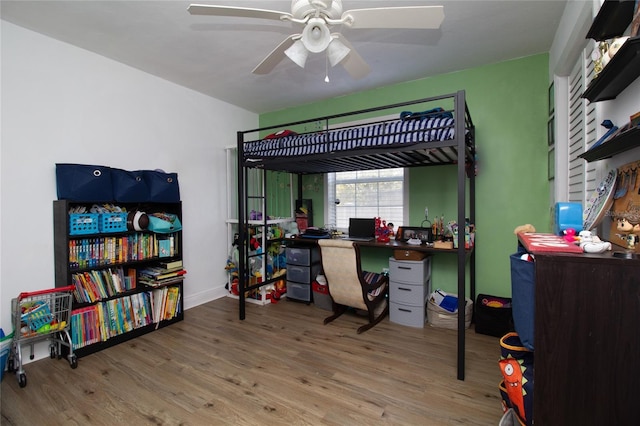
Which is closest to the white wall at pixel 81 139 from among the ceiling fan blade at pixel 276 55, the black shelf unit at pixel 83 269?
the black shelf unit at pixel 83 269

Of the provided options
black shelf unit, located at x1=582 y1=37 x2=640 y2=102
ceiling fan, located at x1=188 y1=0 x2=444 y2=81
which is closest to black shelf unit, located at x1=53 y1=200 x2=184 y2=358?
ceiling fan, located at x1=188 y1=0 x2=444 y2=81

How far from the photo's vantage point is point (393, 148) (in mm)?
2379

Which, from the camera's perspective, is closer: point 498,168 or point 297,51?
point 297,51

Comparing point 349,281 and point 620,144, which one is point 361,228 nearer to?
point 349,281

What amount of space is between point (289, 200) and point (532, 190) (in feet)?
9.66

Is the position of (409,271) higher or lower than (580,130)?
lower

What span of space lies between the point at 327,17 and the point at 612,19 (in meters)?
1.29

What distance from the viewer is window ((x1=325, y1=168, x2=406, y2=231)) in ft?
11.9

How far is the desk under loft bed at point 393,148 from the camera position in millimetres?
2094

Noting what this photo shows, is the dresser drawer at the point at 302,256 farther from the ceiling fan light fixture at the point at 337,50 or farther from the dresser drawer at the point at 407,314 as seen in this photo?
the ceiling fan light fixture at the point at 337,50

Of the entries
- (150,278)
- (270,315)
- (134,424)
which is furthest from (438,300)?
(150,278)

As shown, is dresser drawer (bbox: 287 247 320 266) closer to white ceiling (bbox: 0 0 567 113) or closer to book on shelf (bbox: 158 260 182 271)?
book on shelf (bbox: 158 260 182 271)

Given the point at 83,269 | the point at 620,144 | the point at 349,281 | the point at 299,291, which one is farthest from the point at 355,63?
the point at 83,269

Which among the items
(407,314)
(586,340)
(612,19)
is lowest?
(407,314)
